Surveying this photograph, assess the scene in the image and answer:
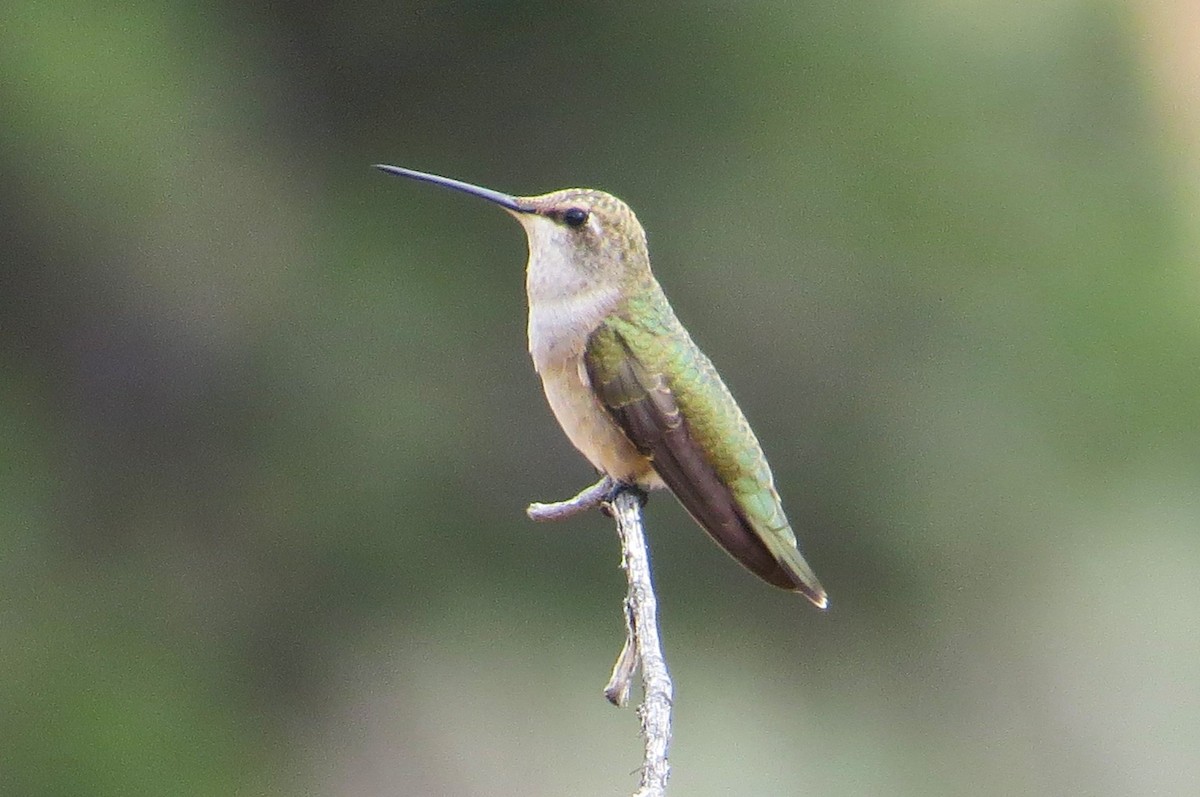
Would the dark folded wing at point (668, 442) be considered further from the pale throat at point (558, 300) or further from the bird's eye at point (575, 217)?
the bird's eye at point (575, 217)

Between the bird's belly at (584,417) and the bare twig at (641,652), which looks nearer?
the bare twig at (641,652)

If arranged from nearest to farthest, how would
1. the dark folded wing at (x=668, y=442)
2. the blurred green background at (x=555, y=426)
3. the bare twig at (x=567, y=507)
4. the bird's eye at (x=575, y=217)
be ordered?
1. the bare twig at (x=567, y=507)
2. the dark folded wing at (x=668, y=442)
3. the bird's eye at (x=575, y=217)
4. the blurred green background at (x=555, y=426)

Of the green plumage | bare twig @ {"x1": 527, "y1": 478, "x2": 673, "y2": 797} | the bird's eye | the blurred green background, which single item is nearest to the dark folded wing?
the green plumage

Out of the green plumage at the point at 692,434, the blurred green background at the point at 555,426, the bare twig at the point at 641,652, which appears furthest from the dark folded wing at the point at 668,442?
the blurred green background at the point at 555,426

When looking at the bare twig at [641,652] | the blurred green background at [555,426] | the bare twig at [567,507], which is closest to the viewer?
the bare twig at [641,652]

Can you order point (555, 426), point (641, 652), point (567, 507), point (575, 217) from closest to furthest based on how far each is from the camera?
1. point (641, 652)
2. point (567, 507)
3. point (575, 217)
4. point (555, 426)

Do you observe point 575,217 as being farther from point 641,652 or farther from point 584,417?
point 641,652

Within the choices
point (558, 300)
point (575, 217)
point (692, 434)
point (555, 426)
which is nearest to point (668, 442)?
point (692, 434)
